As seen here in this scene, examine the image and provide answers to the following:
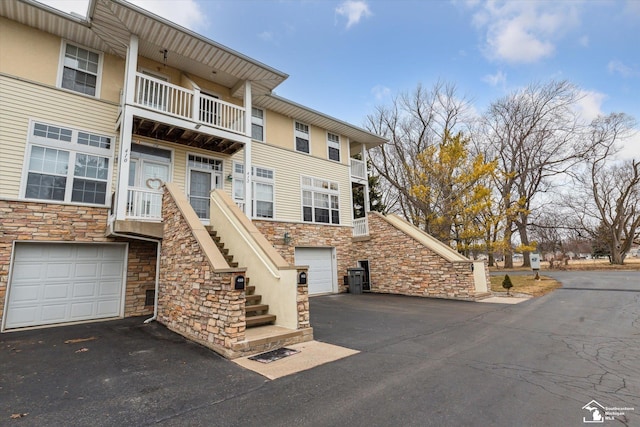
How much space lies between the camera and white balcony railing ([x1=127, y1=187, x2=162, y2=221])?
7.77 meters

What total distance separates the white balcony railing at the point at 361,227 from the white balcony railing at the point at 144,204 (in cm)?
883

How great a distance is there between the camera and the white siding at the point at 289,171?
12109 mm

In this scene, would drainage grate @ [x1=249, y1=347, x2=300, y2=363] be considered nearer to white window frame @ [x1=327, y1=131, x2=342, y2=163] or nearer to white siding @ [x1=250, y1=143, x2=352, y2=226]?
white siding @ [x1=250, y1=143, x2=352, y2=226]

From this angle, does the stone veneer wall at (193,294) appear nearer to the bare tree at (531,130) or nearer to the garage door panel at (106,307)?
the garage door panel at (106,307)

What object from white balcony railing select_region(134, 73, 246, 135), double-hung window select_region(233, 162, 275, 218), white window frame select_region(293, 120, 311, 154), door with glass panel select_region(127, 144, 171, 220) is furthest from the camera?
white window frame select_region(293, 120, 311, 154)

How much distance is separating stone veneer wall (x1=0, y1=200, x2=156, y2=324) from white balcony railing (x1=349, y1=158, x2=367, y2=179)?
396 inches

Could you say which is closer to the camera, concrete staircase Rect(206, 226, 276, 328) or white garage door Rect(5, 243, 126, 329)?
concrete staircase Rect(206, 226, 276, 328)

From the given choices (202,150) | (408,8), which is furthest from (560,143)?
(202,150)

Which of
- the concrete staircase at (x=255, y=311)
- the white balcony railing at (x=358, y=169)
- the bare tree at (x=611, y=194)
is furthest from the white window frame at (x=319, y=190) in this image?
the bare tree at (x=611, y=194)

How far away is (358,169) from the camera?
621 inches

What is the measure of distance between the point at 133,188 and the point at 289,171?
6263 mm

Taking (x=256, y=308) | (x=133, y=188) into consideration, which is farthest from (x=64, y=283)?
(x=256, y=308)

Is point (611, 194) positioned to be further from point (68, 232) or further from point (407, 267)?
point (68, 232)

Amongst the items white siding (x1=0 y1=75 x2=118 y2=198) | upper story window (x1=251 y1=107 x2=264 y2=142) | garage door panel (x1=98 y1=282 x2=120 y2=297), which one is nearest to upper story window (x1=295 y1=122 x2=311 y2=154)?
upper story window (x1=251 y1=107 x2=264 y2=142)
